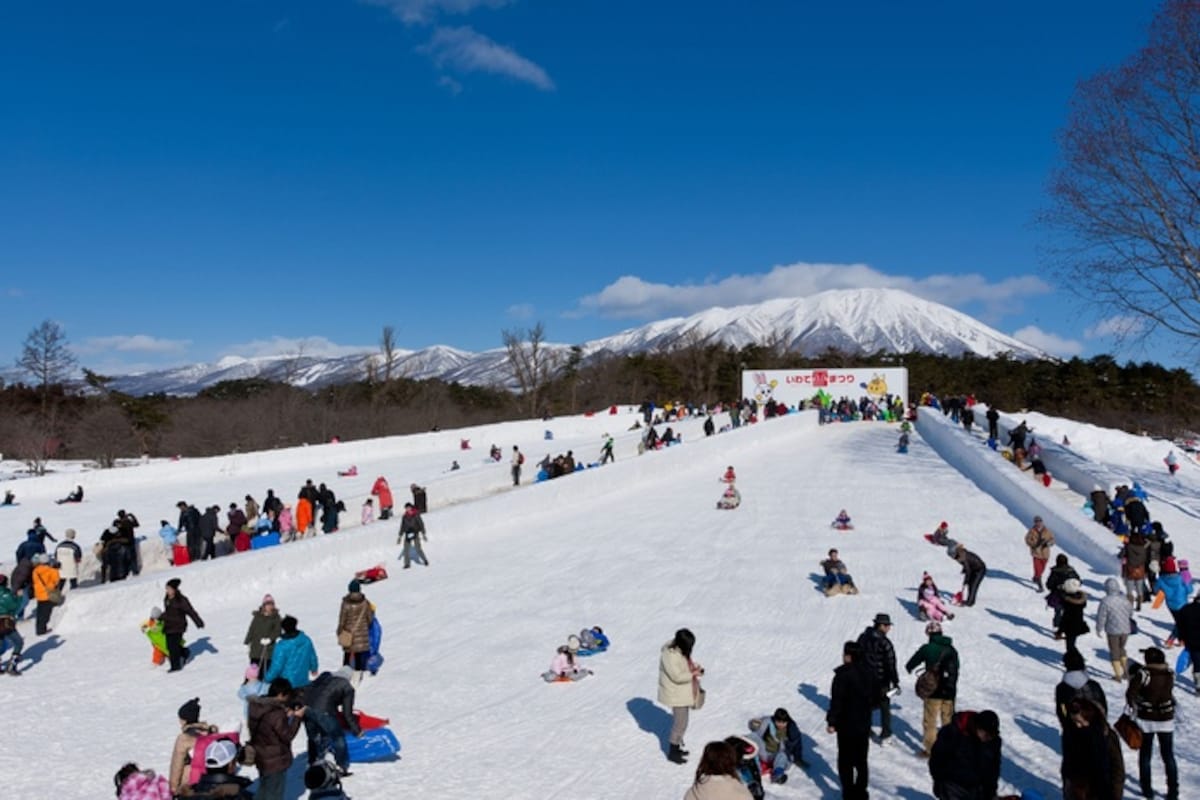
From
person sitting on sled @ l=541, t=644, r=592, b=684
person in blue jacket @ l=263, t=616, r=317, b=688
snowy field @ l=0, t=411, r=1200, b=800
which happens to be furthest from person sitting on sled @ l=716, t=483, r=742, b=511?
person in blue jacket @ l=263, t=616, r=317, b=688

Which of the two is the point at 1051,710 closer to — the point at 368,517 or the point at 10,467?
the point at 368,517

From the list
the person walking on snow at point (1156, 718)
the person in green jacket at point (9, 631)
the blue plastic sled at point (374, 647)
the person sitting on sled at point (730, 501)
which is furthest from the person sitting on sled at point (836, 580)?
the person in green jacket at point (9, 631)

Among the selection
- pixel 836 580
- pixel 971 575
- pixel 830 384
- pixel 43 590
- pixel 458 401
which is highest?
pixel 830 384

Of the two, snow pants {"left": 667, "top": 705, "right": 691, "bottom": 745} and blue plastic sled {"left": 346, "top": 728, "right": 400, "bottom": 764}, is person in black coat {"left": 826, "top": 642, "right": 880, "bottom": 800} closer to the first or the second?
snow pants {"left": 667, "top": 705, "right": 691, "bottom": 745}

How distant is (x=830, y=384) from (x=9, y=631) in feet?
139

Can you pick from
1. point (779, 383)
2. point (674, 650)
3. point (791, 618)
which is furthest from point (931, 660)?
point (779, 383)

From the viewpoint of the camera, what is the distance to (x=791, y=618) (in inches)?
468

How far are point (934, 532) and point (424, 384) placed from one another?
78385 mm

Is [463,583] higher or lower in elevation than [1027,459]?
lower

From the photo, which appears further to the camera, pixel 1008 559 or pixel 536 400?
pixel 536 400

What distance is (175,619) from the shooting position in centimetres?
986

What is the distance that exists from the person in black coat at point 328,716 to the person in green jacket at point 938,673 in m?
4.80

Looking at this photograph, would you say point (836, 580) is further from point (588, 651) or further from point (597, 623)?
point (588, 651)

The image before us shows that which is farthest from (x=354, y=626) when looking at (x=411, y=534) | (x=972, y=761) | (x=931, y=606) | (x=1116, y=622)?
(x=1116, y=622)
